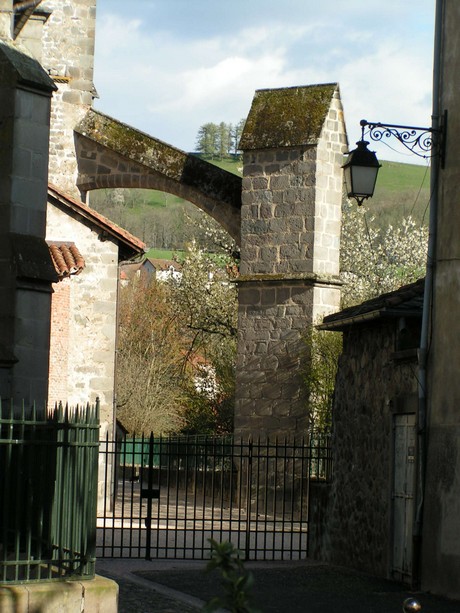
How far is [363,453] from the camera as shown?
14625 millimetres

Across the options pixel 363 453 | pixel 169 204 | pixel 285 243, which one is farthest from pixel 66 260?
pixel 169 204

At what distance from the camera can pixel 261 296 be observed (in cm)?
2177

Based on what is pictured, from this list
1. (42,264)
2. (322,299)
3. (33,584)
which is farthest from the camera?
(322,299)

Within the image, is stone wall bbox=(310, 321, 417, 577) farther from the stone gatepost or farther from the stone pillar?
the stone gatepost

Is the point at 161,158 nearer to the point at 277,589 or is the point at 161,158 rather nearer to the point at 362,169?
the point at 362,169

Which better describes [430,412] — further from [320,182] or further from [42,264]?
[320,182]

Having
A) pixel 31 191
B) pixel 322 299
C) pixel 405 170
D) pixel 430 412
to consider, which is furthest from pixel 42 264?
pixel 405 170

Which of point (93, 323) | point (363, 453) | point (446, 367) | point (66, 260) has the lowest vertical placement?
point (363, 453)

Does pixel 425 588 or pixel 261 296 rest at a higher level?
pixel 261 296

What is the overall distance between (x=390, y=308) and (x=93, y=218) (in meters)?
9.86

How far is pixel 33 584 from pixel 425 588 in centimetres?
514

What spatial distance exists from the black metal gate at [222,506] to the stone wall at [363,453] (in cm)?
76

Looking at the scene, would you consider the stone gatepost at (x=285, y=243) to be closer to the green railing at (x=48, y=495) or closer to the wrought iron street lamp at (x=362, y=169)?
the wrought iron street lamp at (x=362, y=169)

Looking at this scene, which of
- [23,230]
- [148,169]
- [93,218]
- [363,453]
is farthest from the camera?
[148,169]
